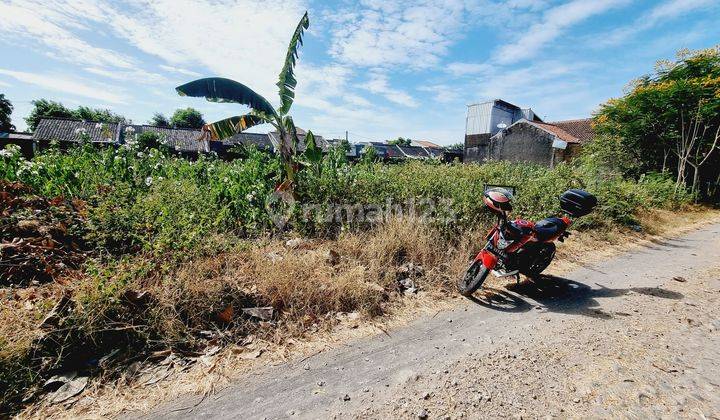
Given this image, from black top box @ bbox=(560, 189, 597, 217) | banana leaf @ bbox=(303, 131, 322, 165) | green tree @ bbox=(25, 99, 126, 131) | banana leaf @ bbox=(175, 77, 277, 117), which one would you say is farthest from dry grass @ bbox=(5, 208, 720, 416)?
green tree @ bbox=(25, 99, 126, 131)

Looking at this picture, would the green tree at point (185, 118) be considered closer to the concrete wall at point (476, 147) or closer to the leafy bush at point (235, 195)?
the concrete wall at point (476, 147)

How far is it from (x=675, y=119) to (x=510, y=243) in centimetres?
1537

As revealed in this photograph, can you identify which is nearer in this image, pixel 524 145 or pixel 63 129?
pixel 524 145

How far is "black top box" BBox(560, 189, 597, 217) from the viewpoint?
14.2 ft

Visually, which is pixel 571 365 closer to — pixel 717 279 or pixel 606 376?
pixel 606 376

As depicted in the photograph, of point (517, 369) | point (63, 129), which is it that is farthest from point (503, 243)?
point (63, 129)

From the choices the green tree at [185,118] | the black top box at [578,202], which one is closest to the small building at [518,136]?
the black top box at [578,202]

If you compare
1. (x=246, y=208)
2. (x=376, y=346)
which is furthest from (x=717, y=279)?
(x=246, y=208)

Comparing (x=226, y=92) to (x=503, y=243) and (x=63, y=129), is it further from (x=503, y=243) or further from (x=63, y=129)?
(x=63, y=129)

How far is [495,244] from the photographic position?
4.08 metres

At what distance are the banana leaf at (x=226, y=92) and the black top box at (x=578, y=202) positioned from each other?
5.07 metres

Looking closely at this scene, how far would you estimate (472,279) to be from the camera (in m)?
4.05

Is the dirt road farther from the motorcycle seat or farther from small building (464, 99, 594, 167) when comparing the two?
small building (464, 99, 594, 167)

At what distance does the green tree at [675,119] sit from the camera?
38.9 ft
